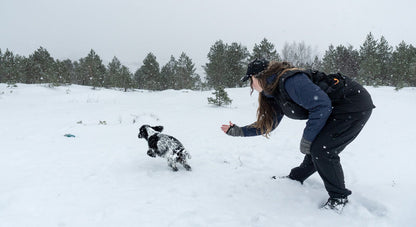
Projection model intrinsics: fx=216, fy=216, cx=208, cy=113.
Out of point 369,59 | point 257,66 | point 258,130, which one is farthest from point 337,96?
point 369,59

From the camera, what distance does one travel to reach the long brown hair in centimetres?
221

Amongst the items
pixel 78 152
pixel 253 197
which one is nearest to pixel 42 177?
pixel 78 152

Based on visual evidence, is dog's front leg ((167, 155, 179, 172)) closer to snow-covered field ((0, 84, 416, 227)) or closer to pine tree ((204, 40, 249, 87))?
snow-covered field ((0, 84, 416, 227))

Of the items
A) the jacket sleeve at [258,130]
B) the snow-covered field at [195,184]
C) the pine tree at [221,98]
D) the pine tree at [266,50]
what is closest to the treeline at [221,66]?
the pine tree at [266,50]

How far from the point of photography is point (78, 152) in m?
4.40

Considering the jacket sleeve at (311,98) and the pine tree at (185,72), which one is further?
the pine tree at (185,72)

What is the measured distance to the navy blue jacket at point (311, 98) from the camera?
6.42 feet

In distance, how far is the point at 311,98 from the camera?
6.43 ft

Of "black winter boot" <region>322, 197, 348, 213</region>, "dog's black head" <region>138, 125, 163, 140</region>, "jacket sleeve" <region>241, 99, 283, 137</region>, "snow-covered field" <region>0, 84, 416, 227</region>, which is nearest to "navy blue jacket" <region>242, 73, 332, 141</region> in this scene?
"jacket sleeve" <region>241, 99, 283, 137</region>

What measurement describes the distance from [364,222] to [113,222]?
2575mm

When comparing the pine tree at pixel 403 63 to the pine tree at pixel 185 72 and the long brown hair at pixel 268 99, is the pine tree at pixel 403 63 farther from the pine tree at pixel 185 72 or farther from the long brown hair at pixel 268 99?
the long brown hair at pixel 268 99

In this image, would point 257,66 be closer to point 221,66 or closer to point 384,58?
point 221,66

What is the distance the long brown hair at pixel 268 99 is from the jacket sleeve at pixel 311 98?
0.56 ft

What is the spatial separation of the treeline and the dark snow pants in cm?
2222
